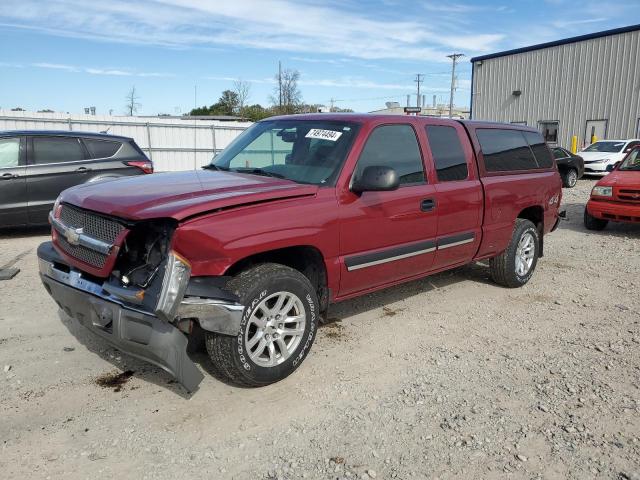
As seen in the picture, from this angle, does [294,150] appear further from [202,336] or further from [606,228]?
[606,228]

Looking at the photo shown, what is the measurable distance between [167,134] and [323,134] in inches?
687

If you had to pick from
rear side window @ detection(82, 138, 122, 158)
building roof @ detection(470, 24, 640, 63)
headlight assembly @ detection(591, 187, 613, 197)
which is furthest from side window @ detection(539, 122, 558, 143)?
rear side window @ detection(82, 138, 122, 158)

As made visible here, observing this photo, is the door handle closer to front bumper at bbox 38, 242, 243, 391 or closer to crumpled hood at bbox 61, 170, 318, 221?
crumpled hood at bbox 61, 170, 318, 221

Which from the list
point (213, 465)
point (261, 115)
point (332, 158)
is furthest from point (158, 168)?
point (261, 115)

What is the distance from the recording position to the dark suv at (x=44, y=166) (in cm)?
773

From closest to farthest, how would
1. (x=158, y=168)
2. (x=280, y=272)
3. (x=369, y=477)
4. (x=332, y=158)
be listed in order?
1. (x=369, y=477)
2. (x=280, y=272)
3. (x=332, y=158)
4. (x=158, y=168)

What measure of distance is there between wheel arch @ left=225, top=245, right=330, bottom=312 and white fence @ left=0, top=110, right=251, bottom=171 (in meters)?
16.3

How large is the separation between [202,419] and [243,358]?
42cm

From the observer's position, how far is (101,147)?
857cm

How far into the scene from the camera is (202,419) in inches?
121

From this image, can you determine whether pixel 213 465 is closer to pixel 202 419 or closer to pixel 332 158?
pixel 202 419

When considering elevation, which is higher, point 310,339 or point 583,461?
point 310,339

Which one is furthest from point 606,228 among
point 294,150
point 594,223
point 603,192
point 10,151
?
point 10,151

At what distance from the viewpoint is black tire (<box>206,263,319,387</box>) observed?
A: 10.4ft
